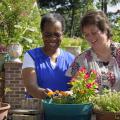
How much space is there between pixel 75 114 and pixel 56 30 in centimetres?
98

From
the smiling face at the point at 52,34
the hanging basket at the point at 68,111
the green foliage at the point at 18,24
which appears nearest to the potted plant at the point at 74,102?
the hanging basket at the point at 68,111

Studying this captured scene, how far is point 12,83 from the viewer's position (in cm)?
570

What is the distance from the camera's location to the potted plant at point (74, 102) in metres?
2.12

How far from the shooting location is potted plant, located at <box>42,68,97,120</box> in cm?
212

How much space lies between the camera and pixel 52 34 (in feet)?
9.65

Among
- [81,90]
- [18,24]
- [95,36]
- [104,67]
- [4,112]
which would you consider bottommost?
[4,112]

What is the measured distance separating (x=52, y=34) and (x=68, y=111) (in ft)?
3.12

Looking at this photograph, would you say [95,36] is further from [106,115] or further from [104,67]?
[106,115]

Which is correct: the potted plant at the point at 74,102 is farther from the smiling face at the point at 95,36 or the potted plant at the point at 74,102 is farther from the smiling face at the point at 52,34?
the smiling face at the point at 52,34

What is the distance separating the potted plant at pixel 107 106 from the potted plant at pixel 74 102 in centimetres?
5

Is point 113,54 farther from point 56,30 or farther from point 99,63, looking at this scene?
point 56,30

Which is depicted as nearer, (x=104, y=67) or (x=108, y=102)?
(x=108, y=102)

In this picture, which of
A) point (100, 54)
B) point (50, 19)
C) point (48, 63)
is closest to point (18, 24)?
point (50, 19)

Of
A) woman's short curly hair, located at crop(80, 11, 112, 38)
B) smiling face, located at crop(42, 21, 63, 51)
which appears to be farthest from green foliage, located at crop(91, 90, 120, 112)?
smiling face, located at crop(42, 21, 63, 51)
